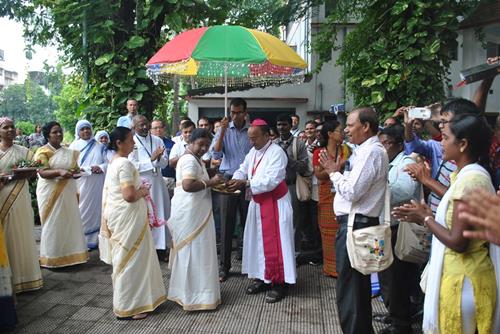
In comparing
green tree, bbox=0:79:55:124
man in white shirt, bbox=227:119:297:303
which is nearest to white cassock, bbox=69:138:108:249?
man in white shirt, bbox=227:119:297:303

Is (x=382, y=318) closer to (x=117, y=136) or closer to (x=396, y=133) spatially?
(x=396, y=133)

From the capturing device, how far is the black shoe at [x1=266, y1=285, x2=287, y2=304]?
4.83 meters

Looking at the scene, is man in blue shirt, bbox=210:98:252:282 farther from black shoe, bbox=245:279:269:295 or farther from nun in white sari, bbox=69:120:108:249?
nun in white sari, bbox=69:120:108:249

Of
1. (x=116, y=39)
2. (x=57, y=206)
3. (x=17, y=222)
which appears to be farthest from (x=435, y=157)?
(x=116, y=39)

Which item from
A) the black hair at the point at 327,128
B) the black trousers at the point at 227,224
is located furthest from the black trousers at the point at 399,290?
the black trousers at the point at 227,224

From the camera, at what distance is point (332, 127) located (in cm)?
534

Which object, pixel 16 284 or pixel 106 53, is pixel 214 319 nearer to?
pixel 16 284

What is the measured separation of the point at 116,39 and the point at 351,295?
261 inches

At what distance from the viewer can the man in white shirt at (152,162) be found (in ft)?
20.1

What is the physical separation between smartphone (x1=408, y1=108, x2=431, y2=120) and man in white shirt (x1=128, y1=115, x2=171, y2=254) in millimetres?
3322

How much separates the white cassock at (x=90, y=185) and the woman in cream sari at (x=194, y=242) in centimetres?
260

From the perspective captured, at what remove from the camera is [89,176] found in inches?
265

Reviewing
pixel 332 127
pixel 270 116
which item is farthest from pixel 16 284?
pixel 270 116

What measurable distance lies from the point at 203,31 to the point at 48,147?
2.46 metres
